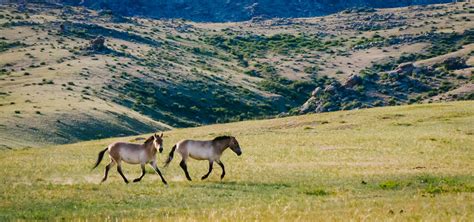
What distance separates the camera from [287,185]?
23.5 m

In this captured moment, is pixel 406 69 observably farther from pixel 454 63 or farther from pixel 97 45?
pixel 97 45

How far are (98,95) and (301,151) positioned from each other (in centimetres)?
6249

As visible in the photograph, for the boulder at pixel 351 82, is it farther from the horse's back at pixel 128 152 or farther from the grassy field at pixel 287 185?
the horse's back at pixel 128 152

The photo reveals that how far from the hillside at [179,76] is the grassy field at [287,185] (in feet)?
92.6

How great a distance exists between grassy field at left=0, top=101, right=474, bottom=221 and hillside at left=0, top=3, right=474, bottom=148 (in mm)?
28216

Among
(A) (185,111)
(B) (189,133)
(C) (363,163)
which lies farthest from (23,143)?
(A) (185,111)

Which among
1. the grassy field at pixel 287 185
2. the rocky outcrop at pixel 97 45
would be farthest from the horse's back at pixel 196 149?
the rocky outcrop at pixel 97 45

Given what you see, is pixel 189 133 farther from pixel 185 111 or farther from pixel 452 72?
pixel 452 72

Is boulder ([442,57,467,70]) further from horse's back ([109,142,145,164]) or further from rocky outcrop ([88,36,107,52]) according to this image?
horse's back ([109,142,145,164])

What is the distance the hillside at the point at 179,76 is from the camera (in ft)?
259

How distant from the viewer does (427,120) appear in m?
59.5

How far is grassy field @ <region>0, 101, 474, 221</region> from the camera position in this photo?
15.5 meters

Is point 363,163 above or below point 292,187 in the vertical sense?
below

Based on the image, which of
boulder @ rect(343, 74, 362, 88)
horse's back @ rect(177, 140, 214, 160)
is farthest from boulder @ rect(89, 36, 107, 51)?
horse's back @ rect(177, 140, 214, 160)
